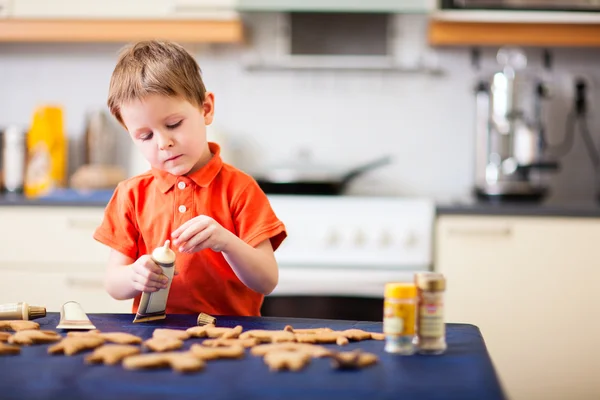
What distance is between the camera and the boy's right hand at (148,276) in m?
1.08

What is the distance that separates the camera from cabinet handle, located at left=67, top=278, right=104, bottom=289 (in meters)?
2.42

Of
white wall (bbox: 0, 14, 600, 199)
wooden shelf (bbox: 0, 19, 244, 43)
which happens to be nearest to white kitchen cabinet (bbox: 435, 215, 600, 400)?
white wall (bbox: 0, 14, 600, 199)

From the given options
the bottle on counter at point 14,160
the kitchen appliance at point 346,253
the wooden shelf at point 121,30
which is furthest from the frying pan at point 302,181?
the bottle on counter at point 14,160

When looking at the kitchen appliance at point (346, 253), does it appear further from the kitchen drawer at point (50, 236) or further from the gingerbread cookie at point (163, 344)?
the gingerbread cookie at point (163, 344)

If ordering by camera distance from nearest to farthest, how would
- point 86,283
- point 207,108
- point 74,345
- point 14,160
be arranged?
point 74,345 < point 207,108 < point 86,283 < point 14,160

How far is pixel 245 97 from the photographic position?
2.98 meters

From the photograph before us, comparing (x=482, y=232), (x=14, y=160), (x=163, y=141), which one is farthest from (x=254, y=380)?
(x=14, y=160)

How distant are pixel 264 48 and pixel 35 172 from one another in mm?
1005

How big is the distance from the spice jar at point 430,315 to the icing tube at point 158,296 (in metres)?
0.37

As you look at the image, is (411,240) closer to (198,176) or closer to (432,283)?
(198,176)

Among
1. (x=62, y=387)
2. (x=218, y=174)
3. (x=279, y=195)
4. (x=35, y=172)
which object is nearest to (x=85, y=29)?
(x=35, y=172)

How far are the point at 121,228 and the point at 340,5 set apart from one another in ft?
4.92

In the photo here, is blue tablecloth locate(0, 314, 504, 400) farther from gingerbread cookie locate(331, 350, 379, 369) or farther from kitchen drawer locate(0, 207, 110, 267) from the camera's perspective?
kitchen drawer locate(0, 207, 110, 267)

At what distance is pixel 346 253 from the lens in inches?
93.3
